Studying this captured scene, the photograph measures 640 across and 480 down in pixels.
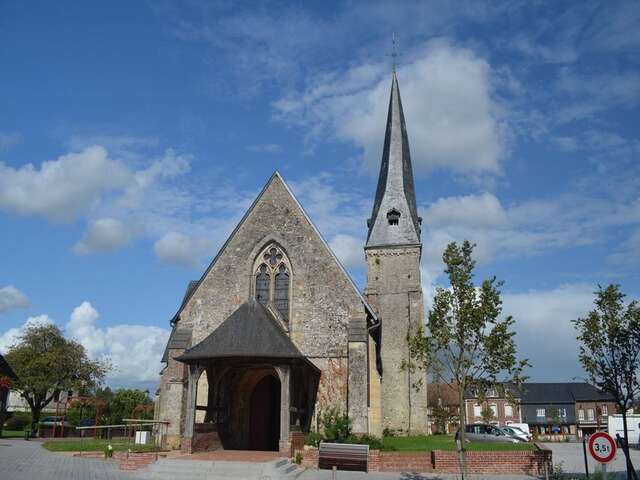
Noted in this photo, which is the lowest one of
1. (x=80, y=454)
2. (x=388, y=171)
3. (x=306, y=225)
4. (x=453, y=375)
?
(x=80, y=454)

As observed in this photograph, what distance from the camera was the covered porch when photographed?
17.8 metres

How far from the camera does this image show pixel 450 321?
12.5m

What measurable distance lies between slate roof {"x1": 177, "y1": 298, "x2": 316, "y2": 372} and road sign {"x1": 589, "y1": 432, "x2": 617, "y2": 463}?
33.5 ft

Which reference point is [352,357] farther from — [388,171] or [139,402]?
[139,402]

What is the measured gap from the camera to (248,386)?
71.9ft

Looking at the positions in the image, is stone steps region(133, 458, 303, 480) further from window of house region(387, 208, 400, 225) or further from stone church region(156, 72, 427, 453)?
window of house region(387, 208, 400, 225)

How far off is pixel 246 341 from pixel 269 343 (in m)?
0.78

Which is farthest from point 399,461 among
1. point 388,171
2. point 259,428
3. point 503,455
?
point 388,171

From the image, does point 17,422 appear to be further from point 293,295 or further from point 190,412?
point 190,412

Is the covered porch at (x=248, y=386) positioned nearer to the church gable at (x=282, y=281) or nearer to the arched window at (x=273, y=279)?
the church gable at (x=282, y=281)

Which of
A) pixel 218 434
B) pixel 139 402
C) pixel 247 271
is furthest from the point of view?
pixel 139 402

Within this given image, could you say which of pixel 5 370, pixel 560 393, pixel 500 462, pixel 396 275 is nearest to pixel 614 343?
pixel 500 462

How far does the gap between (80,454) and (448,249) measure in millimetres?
15600

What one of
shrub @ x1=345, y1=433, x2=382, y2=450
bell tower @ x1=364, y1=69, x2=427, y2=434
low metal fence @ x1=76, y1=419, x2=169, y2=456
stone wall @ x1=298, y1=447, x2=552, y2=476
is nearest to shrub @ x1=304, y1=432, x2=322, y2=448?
shrub @ x1=345, y1=433, x2=382, y2=450
